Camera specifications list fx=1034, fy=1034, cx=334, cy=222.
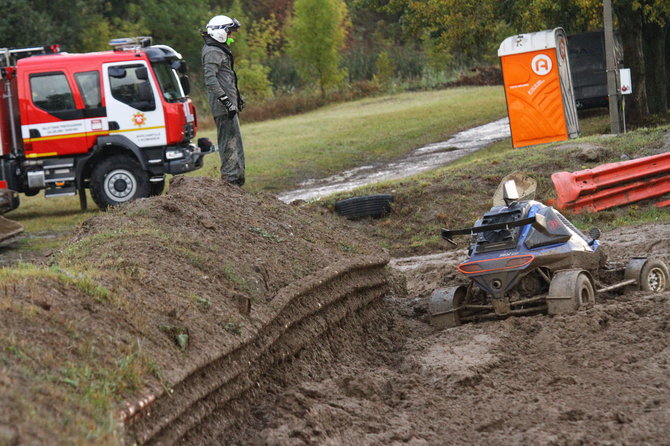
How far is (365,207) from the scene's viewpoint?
17797 mm

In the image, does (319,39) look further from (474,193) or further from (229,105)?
(229,105)

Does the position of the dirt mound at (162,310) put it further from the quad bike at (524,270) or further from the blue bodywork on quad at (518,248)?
the blue bodywork on quad at (518,248)

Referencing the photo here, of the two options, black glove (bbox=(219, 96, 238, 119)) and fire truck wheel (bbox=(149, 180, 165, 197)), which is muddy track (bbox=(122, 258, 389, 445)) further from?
fire truck wheel (bbox=(149, 180, 165, 197))

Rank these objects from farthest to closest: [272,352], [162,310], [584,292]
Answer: [584,292]
[272,352]
[162,310]

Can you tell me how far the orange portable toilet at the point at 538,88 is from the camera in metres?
24.2

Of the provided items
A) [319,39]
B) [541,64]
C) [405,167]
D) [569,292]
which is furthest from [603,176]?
[319,39]

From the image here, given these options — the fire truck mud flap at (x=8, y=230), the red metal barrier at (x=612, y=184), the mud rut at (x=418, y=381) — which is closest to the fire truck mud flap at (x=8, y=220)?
the fire truck mud flap at (x=8, y=230)

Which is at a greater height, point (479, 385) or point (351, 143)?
point (351, 143)

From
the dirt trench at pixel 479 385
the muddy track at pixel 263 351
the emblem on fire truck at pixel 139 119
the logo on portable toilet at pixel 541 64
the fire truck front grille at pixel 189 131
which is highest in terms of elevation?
the logo on portable toilet at pixel 541 64

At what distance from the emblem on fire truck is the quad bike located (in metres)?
11.3

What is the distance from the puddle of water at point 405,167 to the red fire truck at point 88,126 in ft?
10.00

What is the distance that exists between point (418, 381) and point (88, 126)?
14292mm

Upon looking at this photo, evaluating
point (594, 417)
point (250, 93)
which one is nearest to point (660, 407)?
point (594, 417)

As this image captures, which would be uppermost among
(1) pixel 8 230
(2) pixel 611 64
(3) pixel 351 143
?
(2) pixel 611 64
